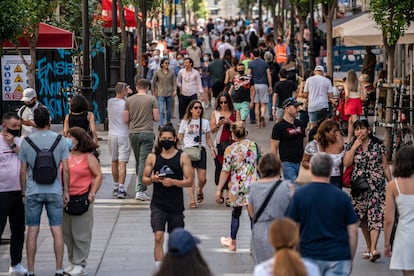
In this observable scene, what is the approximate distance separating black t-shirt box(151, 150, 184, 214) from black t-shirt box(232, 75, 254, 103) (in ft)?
37.8

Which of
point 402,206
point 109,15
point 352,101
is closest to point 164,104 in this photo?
point 352,101

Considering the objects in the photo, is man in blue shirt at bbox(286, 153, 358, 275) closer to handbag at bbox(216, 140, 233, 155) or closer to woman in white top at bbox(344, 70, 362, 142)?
handbag at bbox(216, 140, 233, 155)

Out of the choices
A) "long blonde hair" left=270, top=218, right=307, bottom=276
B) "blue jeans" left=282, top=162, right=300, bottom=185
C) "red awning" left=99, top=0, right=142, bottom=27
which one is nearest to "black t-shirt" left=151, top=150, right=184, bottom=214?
"blue jeans" left=282, top=162, right=300, bottom=185

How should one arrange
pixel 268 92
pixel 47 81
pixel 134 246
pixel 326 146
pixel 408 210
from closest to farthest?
pixel 408 210 → pixel 326 146 → pixel 134 246 → pixel 47 81 → pixel 268 92

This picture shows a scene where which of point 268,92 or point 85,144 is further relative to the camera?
point 268,92

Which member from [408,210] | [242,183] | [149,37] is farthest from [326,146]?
[149,37]

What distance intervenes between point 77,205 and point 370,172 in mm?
3092

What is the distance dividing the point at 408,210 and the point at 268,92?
16228 mm

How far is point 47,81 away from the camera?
75.8ft

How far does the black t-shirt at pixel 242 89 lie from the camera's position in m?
22.1

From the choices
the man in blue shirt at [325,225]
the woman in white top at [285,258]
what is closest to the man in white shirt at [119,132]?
the man in blue shirt at [325,225]

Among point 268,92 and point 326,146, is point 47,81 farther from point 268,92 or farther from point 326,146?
point 326,146

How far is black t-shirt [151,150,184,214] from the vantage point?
10.6m

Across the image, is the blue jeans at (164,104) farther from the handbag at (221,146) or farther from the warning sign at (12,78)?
the handbag at (221,146)
